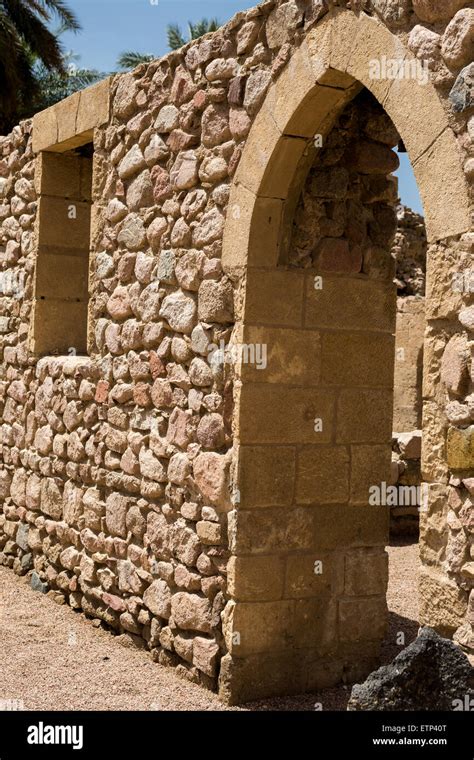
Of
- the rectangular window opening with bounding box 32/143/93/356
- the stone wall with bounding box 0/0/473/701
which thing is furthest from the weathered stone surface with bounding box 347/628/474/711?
the rectangular window opening with bounding box 32/143/93/356

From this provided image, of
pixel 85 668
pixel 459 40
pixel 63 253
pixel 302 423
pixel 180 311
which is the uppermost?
pixel 459 40

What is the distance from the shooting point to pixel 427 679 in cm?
279

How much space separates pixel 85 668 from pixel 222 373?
5.60 feet

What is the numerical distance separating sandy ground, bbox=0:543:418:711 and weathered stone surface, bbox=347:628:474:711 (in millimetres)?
1625

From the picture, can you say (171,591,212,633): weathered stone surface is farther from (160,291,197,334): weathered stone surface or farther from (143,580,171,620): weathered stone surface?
(160,291,197,334): weathered stone surface

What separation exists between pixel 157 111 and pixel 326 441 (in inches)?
77.8

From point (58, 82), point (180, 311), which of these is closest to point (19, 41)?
point (58, 82)

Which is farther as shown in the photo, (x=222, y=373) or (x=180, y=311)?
(x=180, y=311)

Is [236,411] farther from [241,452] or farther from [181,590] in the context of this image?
[181,590]

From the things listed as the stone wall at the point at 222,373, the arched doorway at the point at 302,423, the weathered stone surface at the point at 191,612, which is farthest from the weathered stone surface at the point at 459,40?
the weathered stone surface at the point at 191,612

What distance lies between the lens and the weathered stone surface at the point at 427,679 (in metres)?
2.78

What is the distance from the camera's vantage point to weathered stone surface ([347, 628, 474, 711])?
278 cm

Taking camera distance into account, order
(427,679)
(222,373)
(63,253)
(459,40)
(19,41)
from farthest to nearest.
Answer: (19,41) → (63,253) → (222,373) → (459,40) → (427,679)

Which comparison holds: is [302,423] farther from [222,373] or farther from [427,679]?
[427,679]
